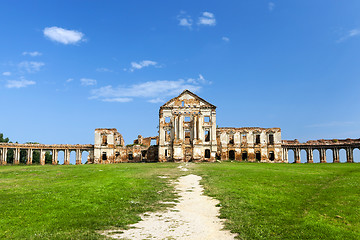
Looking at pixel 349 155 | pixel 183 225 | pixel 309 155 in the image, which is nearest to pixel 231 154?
pixel 309 155

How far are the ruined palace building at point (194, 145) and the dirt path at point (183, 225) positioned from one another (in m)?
41.3

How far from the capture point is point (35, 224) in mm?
10078

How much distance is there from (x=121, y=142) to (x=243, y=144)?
31165 mm

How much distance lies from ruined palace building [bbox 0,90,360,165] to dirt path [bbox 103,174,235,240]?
4126 centimetres

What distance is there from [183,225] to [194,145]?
1773 inches

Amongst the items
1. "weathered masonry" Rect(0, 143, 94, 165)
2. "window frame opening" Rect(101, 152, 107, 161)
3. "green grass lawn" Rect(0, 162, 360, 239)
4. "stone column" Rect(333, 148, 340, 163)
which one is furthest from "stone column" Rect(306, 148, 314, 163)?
"green grass lawn" Rect(0, 162, 360, 239)

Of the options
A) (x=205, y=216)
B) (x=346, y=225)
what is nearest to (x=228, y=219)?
(x=205, y=216)

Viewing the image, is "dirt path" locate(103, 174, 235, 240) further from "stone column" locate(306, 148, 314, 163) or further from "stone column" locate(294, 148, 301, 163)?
"stone column" locate(306, 148, 314, 163)

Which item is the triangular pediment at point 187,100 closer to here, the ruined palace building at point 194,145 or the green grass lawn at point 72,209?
the ruined palace building at point 194,145

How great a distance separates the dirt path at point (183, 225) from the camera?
927 cm

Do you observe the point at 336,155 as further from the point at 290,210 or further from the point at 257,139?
the point at 290,210

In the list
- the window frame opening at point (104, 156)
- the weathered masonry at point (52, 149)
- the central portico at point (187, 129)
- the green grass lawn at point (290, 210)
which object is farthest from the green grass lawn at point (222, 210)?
the weathered masonry at point (52, 149)

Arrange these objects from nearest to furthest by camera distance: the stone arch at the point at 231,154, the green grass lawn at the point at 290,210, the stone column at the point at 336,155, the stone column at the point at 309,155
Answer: the green grass lawn at the point at 290,210
the stone column at the point at 336,155
the stone arch at the point at 231,154
the stone column at the point at 309,155

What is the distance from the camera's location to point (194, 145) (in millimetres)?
55469
